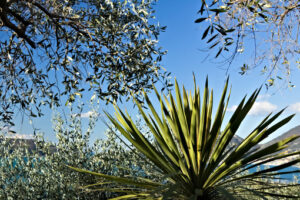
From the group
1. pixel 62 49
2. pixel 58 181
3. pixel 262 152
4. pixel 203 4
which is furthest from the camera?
pixel 58 181

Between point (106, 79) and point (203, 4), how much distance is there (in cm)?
240

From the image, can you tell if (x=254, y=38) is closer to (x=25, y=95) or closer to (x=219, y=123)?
(x=219, y=123)

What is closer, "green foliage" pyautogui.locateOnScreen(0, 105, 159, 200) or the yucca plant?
the yucca plant

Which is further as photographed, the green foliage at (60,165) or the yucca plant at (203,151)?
the green foliage at (60,165)

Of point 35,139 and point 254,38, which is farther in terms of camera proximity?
point 35,139

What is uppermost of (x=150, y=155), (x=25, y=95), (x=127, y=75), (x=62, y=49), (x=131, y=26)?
(x=131, y=26)

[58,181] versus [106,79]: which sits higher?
[106,79]

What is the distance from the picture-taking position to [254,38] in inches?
131

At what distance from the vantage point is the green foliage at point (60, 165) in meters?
5.39

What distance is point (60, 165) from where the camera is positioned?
5449mm

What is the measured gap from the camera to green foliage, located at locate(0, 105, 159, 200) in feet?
17.7

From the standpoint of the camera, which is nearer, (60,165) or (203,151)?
(203,151)

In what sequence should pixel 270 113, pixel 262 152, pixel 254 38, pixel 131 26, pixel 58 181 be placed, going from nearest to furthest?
pixel 262 152
pixel 270 113
pixel 254 38
pixel 131 26
pixel 58 181

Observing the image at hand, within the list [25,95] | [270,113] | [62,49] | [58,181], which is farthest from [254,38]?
[58,181]
